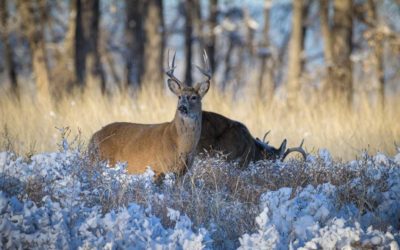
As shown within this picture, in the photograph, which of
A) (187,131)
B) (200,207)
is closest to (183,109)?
(187,131)

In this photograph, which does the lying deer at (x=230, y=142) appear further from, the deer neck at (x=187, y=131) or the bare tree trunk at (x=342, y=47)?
the bare tree trunk at (x=342, y=47)

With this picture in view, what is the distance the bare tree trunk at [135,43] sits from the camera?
945 inches

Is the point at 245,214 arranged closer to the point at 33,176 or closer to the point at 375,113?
the point at 33,176

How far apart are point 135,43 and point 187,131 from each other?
16.6m

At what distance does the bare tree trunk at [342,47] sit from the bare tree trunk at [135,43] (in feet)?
24.5

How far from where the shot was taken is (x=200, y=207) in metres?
6.27

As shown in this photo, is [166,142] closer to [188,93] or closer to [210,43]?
[188,93]

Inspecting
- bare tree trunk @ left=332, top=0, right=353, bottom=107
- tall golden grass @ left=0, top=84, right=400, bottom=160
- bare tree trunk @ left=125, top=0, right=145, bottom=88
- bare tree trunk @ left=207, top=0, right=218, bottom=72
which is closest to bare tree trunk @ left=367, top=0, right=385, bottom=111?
bare tree trunk @ left=332, top=0, right=353, bottom=107

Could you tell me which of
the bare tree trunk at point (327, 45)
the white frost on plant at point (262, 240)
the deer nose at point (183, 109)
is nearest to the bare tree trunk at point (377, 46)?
the bare tree trunk at point (327, 45)

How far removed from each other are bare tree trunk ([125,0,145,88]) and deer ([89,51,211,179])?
14182 millimetres

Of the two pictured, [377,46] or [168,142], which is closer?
[168,142]

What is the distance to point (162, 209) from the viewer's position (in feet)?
20.3

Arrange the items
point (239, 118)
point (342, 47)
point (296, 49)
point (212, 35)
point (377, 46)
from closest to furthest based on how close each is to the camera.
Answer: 1. point (239, 118)
2. point (342, 47)
3. point (377, 46)
4. point (296, 49)
5. point (212, 35)

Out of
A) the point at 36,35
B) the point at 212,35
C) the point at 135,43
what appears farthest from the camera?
the point at 212,35
